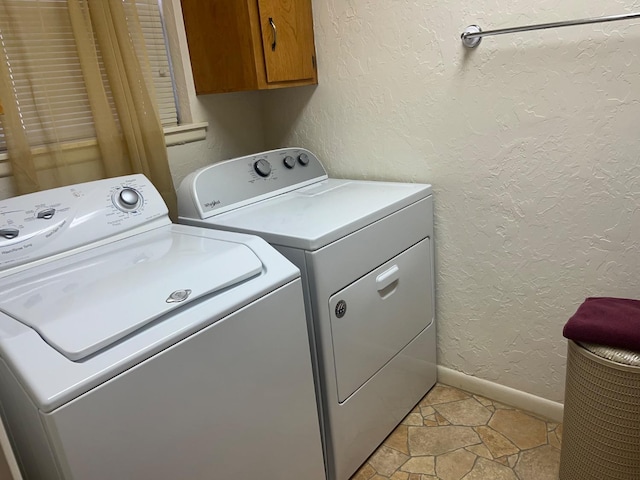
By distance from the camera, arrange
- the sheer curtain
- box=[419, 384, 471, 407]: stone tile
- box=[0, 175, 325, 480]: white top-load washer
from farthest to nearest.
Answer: box=[419, 384, 471, 407]: stone tile → the sheer curtain → box=[0, 175, 325, 480]: white top-load washer

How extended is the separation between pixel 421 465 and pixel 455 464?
0.11 metres

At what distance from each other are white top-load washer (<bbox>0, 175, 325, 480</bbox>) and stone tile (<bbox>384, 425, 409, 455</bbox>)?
41 cm

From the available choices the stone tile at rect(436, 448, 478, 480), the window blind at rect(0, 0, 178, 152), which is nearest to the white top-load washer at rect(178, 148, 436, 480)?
the stone tile at rect(436, 448, 478, 480)

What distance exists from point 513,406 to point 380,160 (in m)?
1.08

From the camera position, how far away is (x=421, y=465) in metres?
1.60

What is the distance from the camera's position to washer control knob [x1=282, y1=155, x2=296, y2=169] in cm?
186

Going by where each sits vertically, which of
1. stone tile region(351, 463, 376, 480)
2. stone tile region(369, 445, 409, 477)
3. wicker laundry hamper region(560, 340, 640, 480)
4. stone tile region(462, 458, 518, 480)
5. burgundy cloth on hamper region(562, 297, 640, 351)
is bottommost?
stone tile region(351, 463, 376, 480)

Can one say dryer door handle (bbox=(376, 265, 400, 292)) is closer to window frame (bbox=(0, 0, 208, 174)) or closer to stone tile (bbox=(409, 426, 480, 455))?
stone tile (bbox=(409, 426, 480, 455))

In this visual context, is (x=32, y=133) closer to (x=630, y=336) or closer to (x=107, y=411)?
(x=107, y=411)

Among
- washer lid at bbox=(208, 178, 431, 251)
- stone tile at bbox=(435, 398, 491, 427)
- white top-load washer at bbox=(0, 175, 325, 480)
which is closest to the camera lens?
white top-load washer at bbox=(0, 175, 325, 480)

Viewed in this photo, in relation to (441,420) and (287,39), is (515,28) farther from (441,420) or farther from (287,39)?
(441,420)

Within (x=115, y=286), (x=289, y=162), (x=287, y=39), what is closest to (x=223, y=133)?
(x=289, y=162)

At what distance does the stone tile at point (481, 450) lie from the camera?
63.4 inches

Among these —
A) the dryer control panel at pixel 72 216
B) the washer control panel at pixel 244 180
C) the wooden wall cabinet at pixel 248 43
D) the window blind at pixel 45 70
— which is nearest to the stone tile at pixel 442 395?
the washer control panel at pixel 244 180
